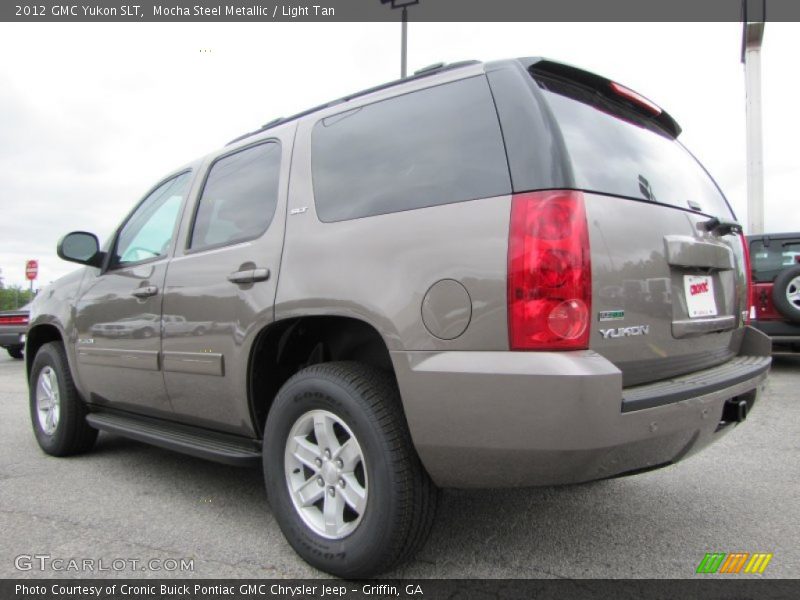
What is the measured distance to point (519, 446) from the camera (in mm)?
1876

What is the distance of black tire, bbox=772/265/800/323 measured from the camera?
290 inches

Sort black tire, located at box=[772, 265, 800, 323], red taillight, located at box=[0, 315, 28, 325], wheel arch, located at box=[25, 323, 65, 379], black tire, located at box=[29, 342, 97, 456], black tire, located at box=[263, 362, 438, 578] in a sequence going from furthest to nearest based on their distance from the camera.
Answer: red taillight, located at box=[0, 315, 28, 325]
black tire, located at box=[772, 265, 800, 323]
wheel arch, located at box=[25, 323, 65, 379]
black tire, located at box=[29, 342, 97, 456]
black tire, located at box=[263, 362, 438, 578]

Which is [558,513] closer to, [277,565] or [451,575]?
[451,575]

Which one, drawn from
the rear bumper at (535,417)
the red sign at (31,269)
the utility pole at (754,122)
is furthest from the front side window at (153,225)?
the red sign at (31,269)

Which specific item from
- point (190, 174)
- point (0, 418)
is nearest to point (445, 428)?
point (190, 174)

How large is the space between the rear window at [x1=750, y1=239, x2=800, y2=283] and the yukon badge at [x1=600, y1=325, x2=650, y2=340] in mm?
6934

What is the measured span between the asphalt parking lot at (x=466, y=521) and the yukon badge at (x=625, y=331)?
0.96 m

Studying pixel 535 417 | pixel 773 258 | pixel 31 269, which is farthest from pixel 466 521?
pixel 31 269

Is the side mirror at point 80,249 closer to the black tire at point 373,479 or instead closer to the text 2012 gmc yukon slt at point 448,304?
the text 2012 gmc yukon slt at point 448,304

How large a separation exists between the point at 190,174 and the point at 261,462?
1.72 m

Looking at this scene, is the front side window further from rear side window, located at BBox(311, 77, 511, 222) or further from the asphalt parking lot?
the asphalt parking lot

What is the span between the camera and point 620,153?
7.63 feet

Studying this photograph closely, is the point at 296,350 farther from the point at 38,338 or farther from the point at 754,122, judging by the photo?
the point at 754,122

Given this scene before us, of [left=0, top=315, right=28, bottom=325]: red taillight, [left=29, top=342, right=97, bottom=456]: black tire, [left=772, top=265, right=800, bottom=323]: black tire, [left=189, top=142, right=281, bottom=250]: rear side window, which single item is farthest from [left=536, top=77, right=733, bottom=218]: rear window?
[left=0, top=315, right=28, bottom=325]: red taillight
